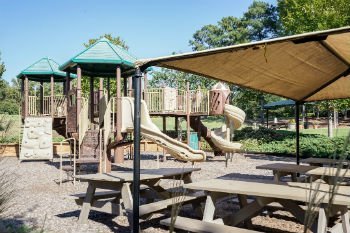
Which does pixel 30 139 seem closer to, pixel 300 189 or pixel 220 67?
pixel 220 67

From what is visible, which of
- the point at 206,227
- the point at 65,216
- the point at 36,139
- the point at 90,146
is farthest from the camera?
the point at 36,139

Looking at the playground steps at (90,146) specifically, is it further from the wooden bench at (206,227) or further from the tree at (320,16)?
the tree at (320,16)

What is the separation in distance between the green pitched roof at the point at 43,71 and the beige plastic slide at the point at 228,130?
8.42 meters

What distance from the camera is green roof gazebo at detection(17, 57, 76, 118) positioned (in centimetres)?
1579

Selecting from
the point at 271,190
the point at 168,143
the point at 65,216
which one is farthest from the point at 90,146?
the point at 271,190

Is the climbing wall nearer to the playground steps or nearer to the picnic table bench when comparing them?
the playground steps

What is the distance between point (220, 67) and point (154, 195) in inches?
81.0

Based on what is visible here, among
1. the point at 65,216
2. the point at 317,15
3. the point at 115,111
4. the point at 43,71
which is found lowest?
the point at 65,216

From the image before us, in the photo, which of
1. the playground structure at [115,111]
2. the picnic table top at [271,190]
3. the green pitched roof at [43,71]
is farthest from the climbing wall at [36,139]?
the picnic table top at [271,190]

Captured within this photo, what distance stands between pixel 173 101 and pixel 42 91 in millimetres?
6839

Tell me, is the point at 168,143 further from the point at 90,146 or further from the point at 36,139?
the point at 36,139

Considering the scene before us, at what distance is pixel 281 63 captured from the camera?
5.22 m

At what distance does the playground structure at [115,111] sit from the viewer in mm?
9546

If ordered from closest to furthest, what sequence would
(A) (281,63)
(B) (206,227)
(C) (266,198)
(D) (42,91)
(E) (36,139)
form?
1. (B) (206,227)
2. (C) (266,198)
3. (A) (281,63)
4. (E) (36,139)
5. (D) (42,91)
